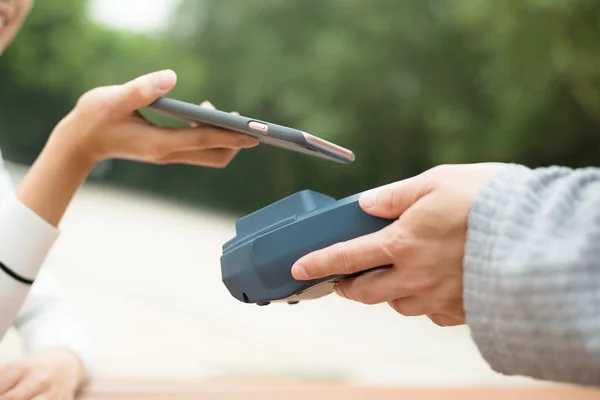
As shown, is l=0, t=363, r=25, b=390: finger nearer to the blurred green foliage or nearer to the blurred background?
the blurred background

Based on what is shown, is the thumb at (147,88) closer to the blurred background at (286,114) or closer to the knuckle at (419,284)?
the knuckle at (419,284)

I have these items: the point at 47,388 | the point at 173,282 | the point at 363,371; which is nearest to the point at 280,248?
the point at 47,388

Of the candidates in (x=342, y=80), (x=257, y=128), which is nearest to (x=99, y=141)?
(x=257, y=128)

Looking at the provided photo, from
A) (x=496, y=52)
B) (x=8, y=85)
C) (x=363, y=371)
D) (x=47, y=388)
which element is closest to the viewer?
(x=47, y=388)

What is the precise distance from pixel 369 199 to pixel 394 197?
13 millimetres

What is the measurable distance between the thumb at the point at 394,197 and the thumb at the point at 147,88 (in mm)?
185

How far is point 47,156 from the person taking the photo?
0.46m

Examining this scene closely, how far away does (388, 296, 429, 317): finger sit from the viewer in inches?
13.2

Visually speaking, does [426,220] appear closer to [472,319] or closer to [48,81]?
[472,319]

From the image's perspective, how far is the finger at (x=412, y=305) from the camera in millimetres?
334

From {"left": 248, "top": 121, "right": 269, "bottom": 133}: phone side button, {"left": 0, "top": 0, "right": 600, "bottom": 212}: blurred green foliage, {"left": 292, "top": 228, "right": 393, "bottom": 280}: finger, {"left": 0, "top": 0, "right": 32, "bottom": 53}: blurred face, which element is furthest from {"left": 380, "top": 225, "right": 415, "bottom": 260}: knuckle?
{"left": 0, "top": 0, "right": 600, "bottom": 212}: blurred green foliage

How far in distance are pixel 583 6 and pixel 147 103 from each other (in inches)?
61.6

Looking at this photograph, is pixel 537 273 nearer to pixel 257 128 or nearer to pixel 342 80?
pixel 257 128

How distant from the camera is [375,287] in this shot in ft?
1.10
